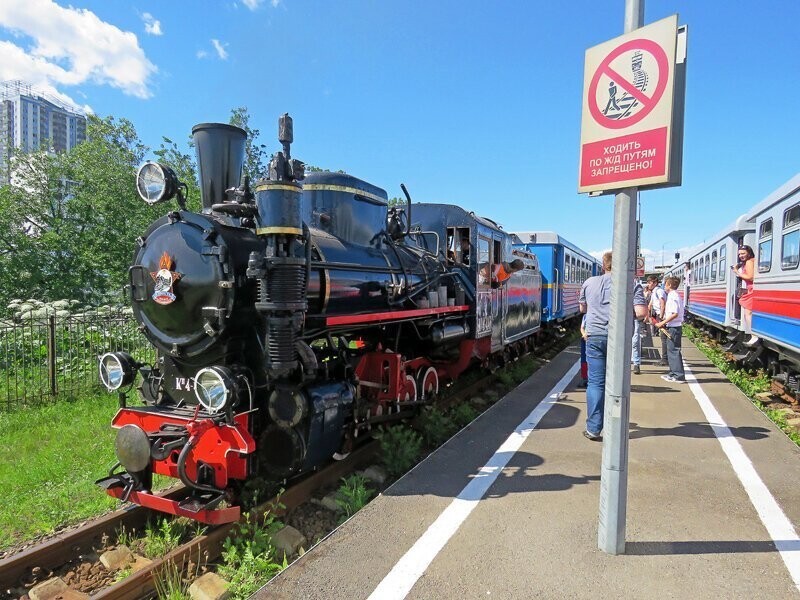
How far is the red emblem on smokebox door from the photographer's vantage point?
384 cm

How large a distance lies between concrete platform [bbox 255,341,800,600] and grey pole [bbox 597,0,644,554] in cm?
35

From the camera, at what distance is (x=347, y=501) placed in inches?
167

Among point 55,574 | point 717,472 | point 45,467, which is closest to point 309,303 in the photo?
point 55,574

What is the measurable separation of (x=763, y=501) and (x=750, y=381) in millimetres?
6149

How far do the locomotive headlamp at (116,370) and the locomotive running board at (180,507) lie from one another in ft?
2.82

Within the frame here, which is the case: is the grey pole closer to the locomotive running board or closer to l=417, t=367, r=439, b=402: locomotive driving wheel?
the locomotive running board

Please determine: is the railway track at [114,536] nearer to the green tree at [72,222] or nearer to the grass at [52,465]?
the grass at [52,465]

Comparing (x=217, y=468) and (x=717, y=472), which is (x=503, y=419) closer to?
(x=717, y=472)

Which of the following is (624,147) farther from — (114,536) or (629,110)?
(114,536)

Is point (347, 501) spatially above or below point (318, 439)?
below

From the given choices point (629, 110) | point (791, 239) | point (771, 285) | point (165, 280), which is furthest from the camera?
point (771, 285)

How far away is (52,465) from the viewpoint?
16.3ft

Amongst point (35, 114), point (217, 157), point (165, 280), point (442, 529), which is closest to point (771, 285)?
point (442, 529)

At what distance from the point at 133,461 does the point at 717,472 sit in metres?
4.95
